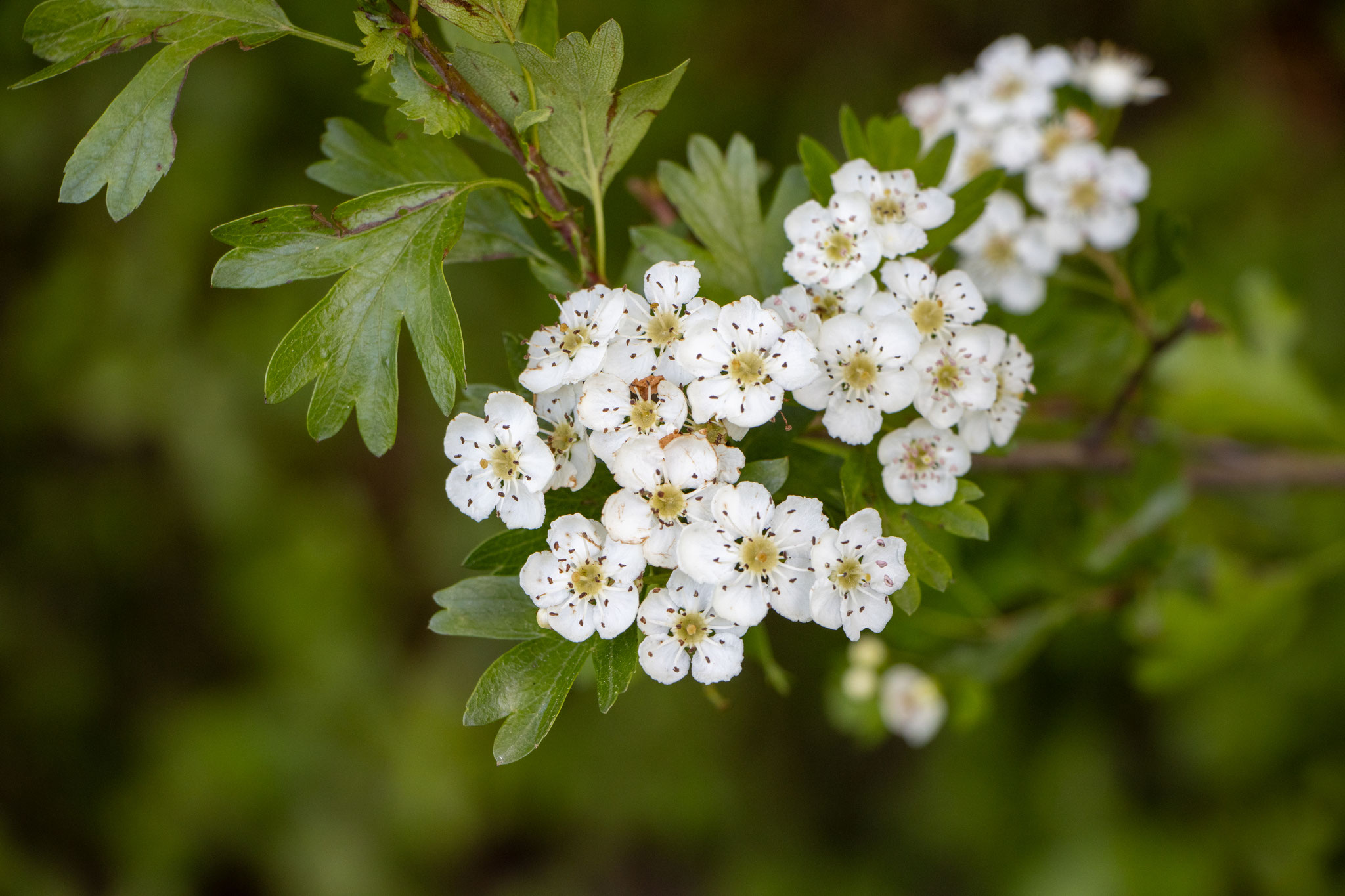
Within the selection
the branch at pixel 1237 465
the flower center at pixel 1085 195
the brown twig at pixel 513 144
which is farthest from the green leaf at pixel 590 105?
the branch at pixel 1237 465

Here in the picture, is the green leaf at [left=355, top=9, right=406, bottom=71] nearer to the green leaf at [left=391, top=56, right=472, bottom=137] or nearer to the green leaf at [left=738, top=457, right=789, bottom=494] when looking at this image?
the green leaf at [left=391, top=56, right=472, bottom=137]

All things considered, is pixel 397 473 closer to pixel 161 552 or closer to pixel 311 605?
pixel 311 605

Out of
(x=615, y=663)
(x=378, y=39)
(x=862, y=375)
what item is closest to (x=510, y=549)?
(x=615, y=663)

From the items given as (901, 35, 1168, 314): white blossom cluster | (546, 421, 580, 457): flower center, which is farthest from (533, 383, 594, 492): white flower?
(901, 35, 1168, 314): white blossom cluster

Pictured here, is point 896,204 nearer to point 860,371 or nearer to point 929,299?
point 929,299

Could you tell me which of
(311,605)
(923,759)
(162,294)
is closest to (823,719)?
(923,759)

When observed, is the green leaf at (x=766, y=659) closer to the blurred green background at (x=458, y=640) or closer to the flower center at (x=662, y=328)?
the flower center at (x=662, y=328)
